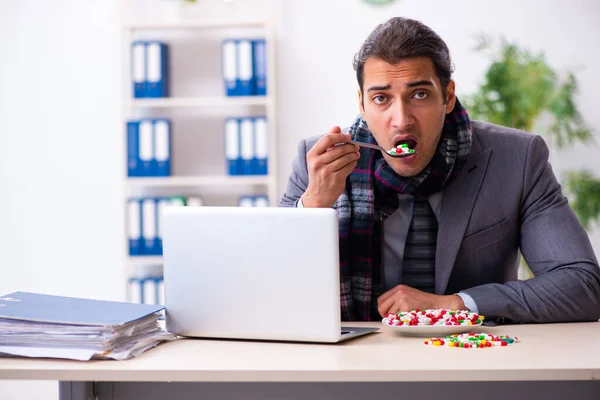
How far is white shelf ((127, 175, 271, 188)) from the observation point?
390 cm

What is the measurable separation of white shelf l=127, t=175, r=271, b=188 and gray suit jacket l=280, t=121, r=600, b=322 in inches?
74.1

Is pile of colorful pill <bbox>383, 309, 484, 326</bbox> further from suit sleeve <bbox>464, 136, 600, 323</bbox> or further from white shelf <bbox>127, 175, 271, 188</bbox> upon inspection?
white shelf <bbox>127, 175, 271, 188</bbox>

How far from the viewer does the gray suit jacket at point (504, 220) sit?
5.90 feet

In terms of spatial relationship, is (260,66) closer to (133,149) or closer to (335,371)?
(133,149)

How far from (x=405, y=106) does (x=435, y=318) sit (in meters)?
0.58

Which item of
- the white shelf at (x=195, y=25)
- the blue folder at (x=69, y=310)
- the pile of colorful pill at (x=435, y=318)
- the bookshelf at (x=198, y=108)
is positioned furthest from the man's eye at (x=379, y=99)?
the bookshelf at (x=198, y=108)

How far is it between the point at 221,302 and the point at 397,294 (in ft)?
1.42

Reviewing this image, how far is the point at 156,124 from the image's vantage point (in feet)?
12.8

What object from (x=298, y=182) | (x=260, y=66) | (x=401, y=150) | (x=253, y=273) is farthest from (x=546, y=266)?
(x=260, y=66)

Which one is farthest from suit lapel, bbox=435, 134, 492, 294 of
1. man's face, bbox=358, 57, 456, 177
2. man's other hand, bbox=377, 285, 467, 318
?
man's other hand, bbox=377, 285, 467, 318

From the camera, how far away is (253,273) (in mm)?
1359

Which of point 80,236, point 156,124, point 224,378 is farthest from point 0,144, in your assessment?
point 224,378

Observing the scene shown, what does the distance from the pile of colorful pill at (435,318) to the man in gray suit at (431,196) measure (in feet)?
0.96

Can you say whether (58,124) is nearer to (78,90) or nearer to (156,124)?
(78,90)
